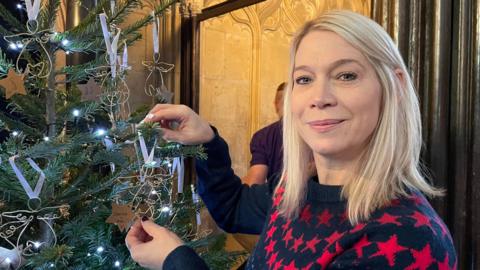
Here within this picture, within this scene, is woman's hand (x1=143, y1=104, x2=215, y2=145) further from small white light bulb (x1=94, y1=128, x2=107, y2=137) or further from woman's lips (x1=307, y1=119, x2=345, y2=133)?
woman's lips (x1=307, y1=119, x2=345, y2=133)

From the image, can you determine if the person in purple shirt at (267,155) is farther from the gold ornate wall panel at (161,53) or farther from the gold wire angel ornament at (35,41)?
the gold wire angel ornament at (35,41)

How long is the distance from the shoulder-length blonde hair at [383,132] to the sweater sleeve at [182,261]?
26 cm

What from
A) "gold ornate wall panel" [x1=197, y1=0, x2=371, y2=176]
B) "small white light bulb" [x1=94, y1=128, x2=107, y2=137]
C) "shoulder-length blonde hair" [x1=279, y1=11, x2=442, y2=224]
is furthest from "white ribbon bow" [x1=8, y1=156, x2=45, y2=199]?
"gold ornate wall panel" [x1=197, y1=0, x2=371, y2=176]

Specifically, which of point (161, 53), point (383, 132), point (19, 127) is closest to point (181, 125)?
point (19, 127)

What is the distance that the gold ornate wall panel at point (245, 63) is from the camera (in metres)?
2.97

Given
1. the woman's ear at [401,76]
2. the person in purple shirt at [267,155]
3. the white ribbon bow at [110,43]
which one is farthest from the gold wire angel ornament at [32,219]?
the person in purple shirt at [267,155]

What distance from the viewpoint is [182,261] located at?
783mm

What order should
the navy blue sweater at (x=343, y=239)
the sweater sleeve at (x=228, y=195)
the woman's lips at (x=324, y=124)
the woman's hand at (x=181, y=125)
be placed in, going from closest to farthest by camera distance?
1. the navy blue sweater at (x=343, y=239)
2. the woman's lips at (x=324, y=124)
3. the woman's hand at (x=181, y=125)
4. the sweater sleeve at (x=228, y=195)

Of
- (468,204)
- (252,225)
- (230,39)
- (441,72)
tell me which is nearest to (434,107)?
(441,72)

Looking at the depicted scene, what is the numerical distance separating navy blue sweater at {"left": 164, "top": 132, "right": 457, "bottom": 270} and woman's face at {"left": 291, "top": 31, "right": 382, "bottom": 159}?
0.30 ft

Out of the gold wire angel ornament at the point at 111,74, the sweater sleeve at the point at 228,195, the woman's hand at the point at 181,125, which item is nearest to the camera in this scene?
the gold wire angel ornament at the point at 111,74

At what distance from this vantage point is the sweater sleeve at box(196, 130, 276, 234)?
3.62ft

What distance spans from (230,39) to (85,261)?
2361mm

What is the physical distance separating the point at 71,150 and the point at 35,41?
0.68 ft
